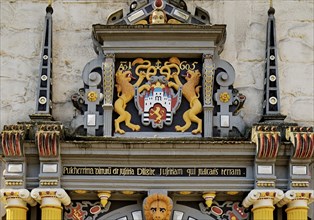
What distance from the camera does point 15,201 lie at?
15.1 metres

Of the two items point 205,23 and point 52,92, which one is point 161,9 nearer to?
point 205,23

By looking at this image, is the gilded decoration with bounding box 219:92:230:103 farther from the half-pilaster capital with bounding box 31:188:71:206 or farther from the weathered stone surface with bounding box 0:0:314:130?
the half-pilaster capital with bounding box 31:188:71:206

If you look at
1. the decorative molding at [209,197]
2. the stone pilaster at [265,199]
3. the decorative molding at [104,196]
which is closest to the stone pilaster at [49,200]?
the decorative molding at [104,196]

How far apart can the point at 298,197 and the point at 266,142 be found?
2.58ft

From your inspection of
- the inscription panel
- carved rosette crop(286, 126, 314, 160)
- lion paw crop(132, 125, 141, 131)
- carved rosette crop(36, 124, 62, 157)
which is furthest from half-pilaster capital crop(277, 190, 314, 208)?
carved rosette crop(36, 124, 62, 157)

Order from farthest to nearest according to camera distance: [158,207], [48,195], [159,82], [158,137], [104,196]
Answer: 1. [159,82]
2. [158,137]
3. [104,196]
4. [158,207]
5. [48,195]

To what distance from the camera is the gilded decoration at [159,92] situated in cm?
1580

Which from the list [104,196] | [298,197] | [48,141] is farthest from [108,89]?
[298,197]

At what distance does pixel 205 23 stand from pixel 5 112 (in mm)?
2908

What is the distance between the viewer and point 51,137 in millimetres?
15148

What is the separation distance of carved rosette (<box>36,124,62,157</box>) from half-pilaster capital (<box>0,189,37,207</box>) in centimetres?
52

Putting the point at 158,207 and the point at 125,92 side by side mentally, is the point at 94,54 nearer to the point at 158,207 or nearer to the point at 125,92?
the point at 125,92

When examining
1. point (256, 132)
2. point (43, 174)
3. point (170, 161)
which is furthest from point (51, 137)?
point (256, 132)

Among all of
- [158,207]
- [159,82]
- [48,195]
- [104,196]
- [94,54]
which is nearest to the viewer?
[48,195]
